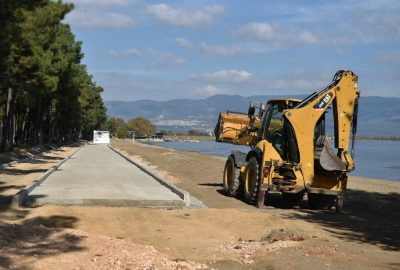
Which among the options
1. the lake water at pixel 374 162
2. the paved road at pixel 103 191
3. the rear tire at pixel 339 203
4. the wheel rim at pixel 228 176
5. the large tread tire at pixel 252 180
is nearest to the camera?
the paved road at pixel 103 191

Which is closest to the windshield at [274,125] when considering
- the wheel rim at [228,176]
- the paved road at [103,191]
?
the wheel rim at [228,176]

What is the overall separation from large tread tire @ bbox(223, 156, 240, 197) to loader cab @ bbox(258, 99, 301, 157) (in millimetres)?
1763

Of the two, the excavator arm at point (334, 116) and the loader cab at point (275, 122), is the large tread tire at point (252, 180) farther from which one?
the excavator arm at point (334, 116)

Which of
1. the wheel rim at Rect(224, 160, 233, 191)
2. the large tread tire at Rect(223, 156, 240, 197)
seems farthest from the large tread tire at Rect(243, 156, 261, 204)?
the wheel rim at Rect(224, 160, 233, 191)

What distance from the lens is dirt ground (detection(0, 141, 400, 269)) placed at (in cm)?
807

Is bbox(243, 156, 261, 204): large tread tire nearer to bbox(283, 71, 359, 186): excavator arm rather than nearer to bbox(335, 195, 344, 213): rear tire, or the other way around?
bbox(283, 71, 359, 186): excavator arm

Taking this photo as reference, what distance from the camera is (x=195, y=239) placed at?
34.6 ft

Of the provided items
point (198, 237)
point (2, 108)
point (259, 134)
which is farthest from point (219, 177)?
point (2, 108)

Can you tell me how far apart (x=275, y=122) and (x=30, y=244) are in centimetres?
988

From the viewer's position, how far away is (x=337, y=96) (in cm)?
1545

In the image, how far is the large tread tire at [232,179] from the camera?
18219 millimetres

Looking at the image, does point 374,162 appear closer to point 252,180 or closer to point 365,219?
point 252,180

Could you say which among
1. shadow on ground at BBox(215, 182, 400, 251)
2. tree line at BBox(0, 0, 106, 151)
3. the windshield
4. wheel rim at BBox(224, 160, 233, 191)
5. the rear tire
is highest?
tree line at BBox(0, 0, 106, 151)

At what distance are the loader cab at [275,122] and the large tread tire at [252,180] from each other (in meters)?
0.80
